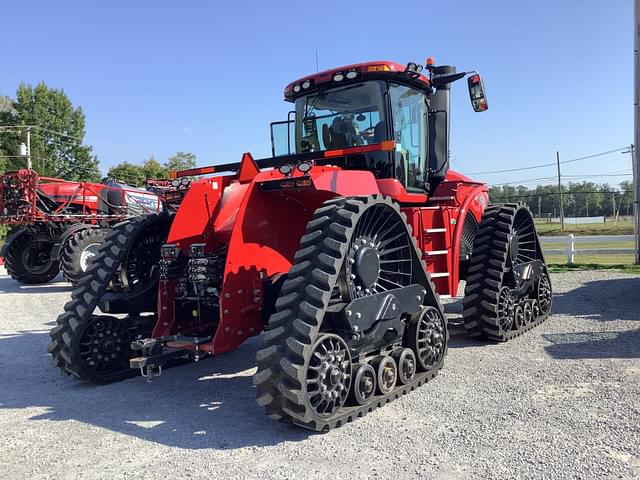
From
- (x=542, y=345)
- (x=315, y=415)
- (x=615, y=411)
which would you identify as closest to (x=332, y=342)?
(x=315, y=415)

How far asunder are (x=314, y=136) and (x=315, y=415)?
→ 357 centimetres

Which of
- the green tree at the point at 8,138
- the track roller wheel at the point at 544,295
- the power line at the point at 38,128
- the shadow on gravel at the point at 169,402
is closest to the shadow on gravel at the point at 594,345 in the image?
the track roller wheel at the point at 544,295

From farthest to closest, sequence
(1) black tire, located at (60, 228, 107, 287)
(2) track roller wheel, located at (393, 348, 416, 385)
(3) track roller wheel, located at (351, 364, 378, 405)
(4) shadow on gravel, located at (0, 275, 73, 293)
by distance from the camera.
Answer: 1. (4) shadow on gravel, located at (0, 275, 73, 293)
2. (1) black tire, located at (60, 228, 107, 287)
3. (2) track roller wheel, located at (393, 348, 416, 385)
4. (3) track roller wheel, located at (351, 364, 378, 405)

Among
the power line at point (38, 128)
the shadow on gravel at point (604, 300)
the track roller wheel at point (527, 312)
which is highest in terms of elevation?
the power line at point (38, 128)

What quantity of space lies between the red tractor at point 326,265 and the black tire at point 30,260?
9.93 meters

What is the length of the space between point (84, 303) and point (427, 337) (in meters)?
3.27

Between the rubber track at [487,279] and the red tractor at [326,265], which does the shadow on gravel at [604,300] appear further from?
the rubber track at [487,279]

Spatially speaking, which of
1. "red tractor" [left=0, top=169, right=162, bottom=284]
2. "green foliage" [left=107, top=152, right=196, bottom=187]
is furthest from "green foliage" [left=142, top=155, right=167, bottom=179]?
"red tractor" [left=0, top=169, right=162, bottom=284]

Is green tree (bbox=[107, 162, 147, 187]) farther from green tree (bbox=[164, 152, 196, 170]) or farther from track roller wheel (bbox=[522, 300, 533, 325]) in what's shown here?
track roller wheel (bbox=[522, 300, 533, 325])

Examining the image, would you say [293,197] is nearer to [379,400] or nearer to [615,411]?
[379,400]

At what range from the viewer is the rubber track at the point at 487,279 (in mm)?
6453

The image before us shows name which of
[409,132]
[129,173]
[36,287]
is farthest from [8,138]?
[409,132]

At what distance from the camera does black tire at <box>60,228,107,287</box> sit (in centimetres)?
1229

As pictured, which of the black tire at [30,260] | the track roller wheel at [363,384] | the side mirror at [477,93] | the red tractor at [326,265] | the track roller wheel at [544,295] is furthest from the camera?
the black tire at [30,260]
